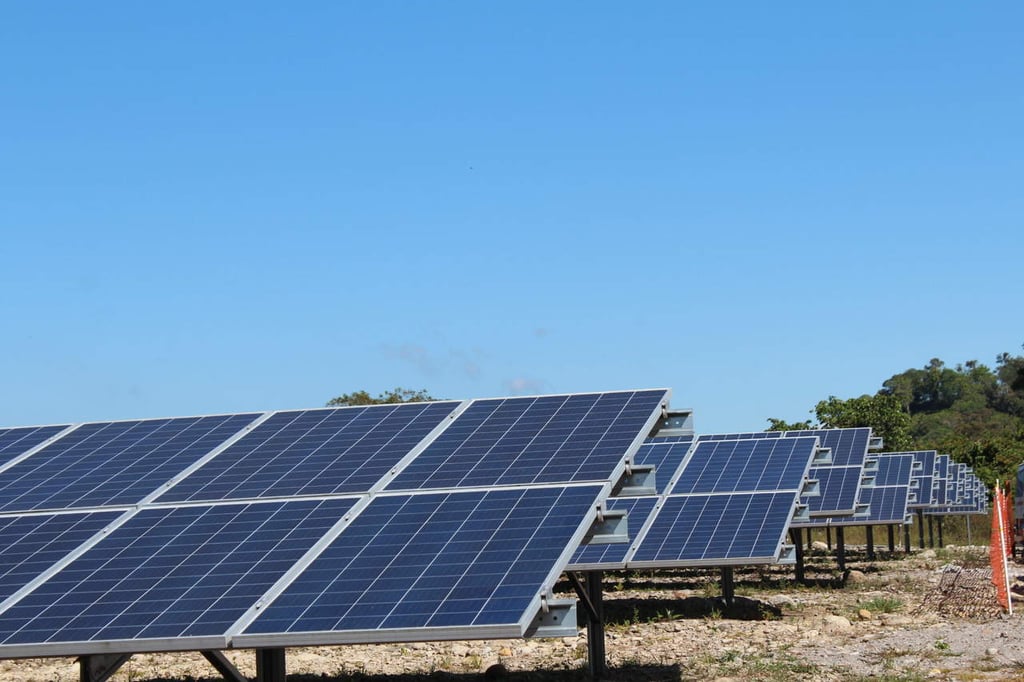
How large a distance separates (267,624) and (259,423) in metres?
6.98

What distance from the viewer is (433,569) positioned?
1152 cm

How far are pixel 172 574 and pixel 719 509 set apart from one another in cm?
1592

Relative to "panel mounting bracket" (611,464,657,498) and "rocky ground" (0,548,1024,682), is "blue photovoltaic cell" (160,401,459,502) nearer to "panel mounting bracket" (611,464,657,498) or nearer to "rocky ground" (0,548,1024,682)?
"panel mounting bracket" (611,464,657,498)

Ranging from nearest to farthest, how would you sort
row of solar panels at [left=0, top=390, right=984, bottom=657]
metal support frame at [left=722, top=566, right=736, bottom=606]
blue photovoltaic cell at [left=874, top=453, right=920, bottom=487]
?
row of solar panels at [left=0, top=390, right=984, bottom=657] < metal support frame at [left=722, top=566, right=736, bottom=606] < blue photovoltaic cell at [left=874, top=453, right=920, bottom=487]

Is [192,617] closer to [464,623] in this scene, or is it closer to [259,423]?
[464,623]

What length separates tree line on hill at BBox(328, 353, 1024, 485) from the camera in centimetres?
7850

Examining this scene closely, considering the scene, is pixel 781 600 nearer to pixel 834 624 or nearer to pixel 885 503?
pixel 834 624

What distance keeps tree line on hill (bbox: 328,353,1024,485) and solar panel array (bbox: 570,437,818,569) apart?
23.4 meters

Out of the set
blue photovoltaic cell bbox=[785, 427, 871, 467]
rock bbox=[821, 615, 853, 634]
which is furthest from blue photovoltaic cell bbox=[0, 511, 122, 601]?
blue photovoltaic cell bbox=[785, 427, 871, 467]

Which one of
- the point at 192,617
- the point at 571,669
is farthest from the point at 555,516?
the point at 571,669

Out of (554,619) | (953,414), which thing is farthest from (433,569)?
(953,414)

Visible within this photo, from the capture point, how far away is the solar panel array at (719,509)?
2250 centimetres

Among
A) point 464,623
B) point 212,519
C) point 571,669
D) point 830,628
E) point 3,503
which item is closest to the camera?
point 464,623

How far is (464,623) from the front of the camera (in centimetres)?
1030
